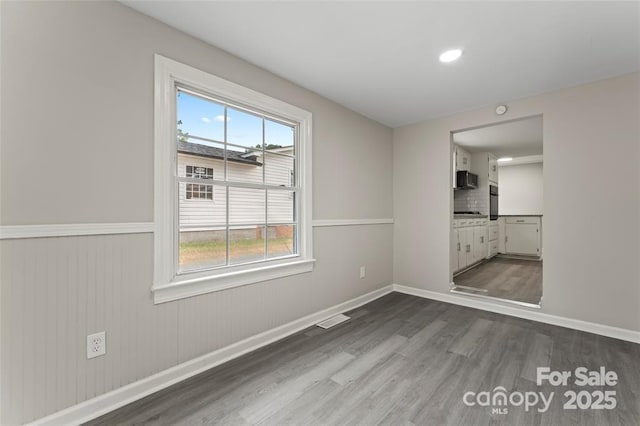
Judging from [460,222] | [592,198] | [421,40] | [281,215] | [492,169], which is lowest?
[460,222]

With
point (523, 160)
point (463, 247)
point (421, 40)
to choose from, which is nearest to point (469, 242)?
point (463, 247)

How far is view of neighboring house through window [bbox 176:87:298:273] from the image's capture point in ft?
6.54

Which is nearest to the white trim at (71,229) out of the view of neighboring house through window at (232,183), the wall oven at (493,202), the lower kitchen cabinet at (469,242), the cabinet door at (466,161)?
the view of neighboring house through window at (232,183)

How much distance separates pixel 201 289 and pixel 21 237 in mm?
Answer: 987

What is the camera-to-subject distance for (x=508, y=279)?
14.1 ft

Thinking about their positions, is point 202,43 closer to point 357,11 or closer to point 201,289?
point 357,11

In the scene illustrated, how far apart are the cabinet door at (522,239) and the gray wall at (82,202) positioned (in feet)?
21.9

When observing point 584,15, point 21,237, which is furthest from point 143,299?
point 584,15

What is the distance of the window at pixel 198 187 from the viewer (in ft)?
6.55

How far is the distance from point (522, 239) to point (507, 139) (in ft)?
9.08

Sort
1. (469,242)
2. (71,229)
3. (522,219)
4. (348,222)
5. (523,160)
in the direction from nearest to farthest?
(71,229)
(348,222)
(469,242)
(522,219)
(523,160)

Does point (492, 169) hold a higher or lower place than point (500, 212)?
higher

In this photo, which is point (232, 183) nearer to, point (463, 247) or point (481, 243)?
point (463, 247)

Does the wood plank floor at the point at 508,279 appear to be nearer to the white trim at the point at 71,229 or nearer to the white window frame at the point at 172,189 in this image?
the white window frame at the point at 172,189
